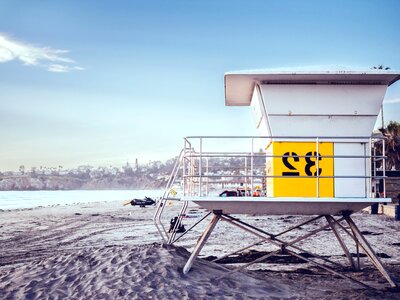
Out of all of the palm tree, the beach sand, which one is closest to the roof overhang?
the beach sand

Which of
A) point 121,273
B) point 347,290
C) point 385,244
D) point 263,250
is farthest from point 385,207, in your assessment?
point 121,273

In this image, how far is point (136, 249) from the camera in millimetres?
12148

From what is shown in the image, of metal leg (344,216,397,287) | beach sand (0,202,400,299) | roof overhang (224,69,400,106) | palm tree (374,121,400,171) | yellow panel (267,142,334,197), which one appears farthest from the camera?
palm tree (374,121,400,171)

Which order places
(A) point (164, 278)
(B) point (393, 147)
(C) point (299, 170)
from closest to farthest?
(A) point (164, 278) → (C) point (299, 170) → (B) point (393, 147)

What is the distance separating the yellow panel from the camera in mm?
11125

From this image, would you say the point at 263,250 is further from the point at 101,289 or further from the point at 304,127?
the point at 101,289

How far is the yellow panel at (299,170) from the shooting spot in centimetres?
1112

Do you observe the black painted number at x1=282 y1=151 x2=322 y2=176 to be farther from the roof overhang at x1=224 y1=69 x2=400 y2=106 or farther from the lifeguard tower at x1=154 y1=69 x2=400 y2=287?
the roof overhang at x1=224 y1=69 x2=400 y2=106

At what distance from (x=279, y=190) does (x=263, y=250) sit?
776cm

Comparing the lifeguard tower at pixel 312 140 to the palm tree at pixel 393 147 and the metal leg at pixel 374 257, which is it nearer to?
the metal leg at pixel 374 257

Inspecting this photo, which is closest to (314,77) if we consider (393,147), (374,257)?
(374,257)

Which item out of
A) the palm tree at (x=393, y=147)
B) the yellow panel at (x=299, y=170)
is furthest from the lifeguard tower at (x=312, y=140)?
the palm tree at (x=393, y=147)

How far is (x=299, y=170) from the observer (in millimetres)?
11133

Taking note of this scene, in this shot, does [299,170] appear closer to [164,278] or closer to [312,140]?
[312,140]
